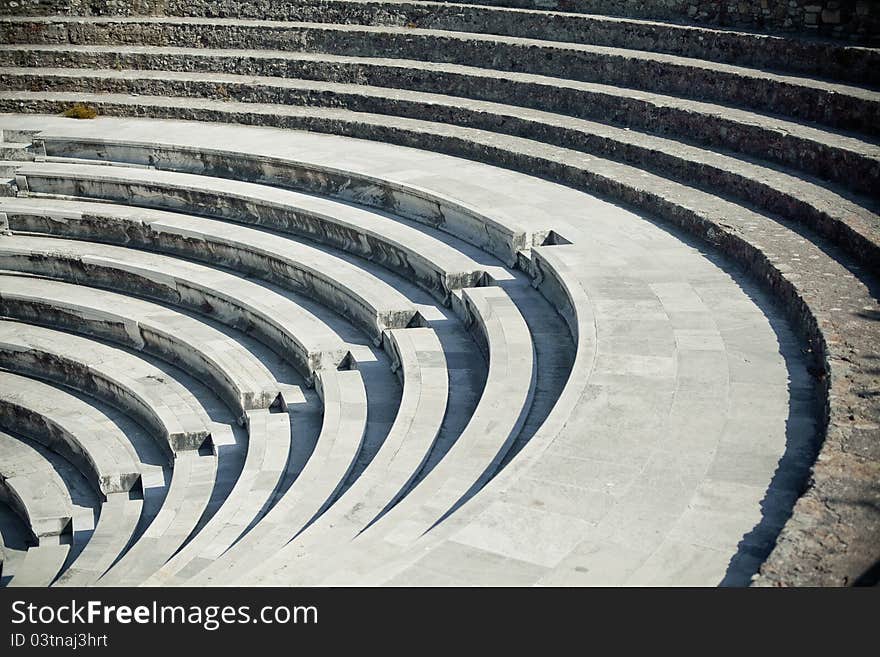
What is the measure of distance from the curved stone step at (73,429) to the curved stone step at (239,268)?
2204 millimetres

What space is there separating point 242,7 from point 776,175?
516 inches

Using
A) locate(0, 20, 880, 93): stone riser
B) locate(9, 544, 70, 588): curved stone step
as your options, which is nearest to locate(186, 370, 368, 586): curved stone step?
locate(9, 544, 70, 588): curved stone step

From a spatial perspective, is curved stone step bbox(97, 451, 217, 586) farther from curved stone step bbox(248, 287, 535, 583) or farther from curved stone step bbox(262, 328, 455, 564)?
curved stone step bbox(248, 287, 535, 583)

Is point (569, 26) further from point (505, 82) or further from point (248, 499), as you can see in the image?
point (248, 499)

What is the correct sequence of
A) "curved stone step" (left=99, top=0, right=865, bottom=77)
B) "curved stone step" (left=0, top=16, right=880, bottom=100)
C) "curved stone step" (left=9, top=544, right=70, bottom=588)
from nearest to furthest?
"curved stone step" (left=9, top=544, right=70, bottom=588) → "curved stone step" (left=99, top=0, right=865, bottom=77) → "curved stone step" (left=0, top=16, right=880, bottom=100)

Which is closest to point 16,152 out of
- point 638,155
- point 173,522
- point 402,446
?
point 173,522

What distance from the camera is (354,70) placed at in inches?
774

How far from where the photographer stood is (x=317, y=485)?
9688 mm

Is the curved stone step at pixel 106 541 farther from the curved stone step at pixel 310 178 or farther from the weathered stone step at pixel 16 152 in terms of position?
the weathered stone step at pixel 16 152

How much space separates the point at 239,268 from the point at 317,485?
265 inches

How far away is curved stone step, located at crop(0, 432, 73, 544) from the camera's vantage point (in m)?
12.5

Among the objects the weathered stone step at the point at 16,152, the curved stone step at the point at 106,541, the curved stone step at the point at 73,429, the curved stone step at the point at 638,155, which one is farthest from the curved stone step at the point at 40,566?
the weathered stone step at the point at 16,152

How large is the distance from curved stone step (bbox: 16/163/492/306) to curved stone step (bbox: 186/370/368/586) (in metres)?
1.51

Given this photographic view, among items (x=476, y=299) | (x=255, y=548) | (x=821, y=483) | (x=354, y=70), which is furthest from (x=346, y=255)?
(x=821, y=483)
